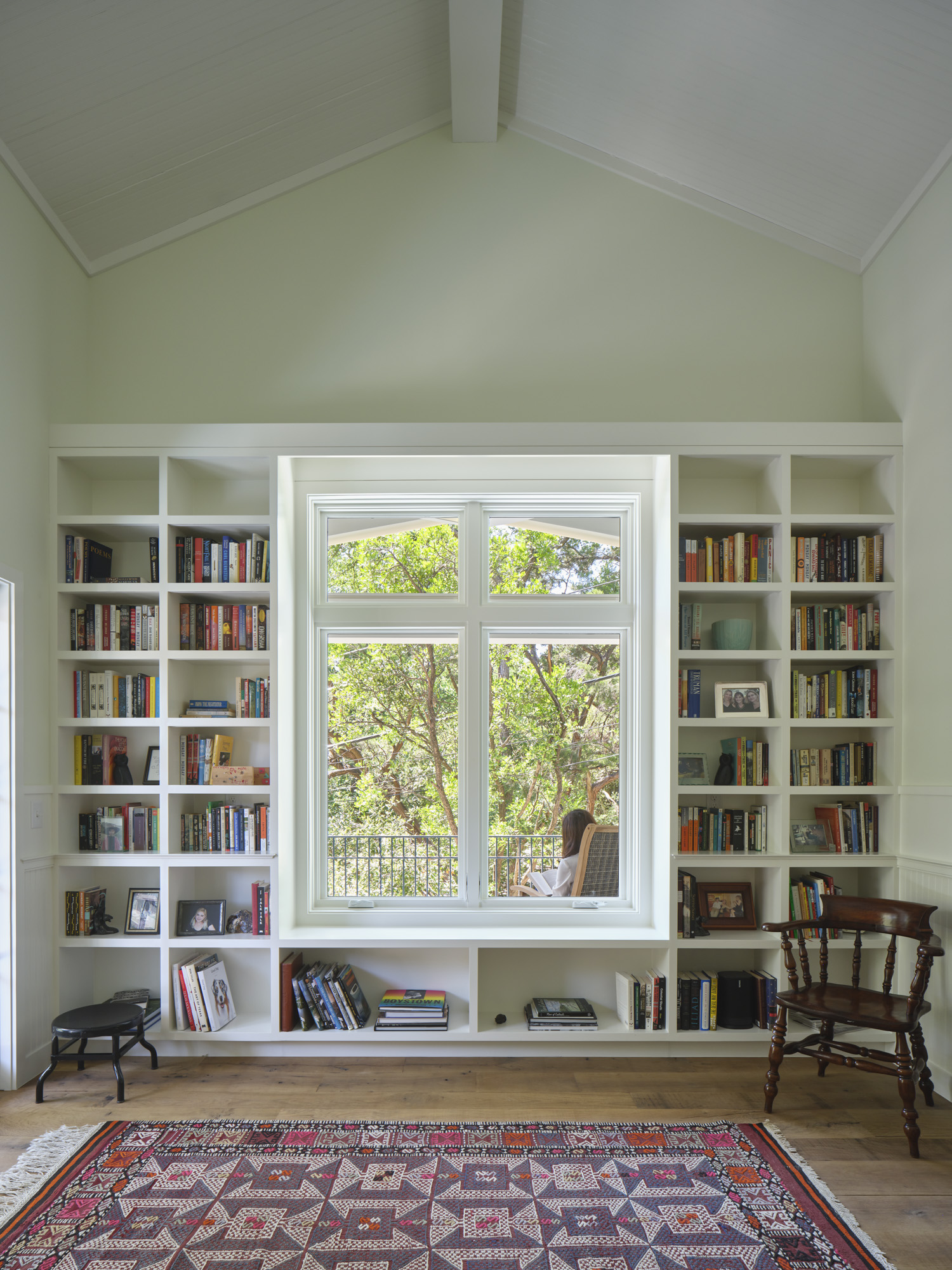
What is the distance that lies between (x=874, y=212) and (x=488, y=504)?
2.20 metres

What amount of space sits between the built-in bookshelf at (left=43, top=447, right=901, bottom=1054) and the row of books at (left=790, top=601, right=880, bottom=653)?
53 mm

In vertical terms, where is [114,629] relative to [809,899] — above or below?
above

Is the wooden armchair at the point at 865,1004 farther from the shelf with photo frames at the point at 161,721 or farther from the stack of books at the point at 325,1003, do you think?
the shelf with photo frames at the point at 161,721

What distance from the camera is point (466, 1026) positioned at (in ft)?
12.8

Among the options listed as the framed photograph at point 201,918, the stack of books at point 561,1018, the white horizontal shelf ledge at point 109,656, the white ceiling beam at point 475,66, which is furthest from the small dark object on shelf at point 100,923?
the white ceiling beam at point 475,66

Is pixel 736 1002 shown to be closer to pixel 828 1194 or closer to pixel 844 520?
pixel 828 1194

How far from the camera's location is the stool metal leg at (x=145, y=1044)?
3.54 metres

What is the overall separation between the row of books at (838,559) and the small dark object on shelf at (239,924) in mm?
3027

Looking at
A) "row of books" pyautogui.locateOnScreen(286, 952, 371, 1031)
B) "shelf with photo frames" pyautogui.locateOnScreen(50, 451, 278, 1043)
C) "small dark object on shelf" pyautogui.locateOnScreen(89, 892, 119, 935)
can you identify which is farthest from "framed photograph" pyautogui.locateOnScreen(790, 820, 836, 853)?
"small dark object on shelf" pyautogui.locateOnScreen(89, 892, 119, 935)

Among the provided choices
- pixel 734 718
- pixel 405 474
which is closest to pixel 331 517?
pixel 405 474

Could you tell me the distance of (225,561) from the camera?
4.04m

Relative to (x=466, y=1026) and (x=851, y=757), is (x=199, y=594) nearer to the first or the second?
(x=466, y=1026)

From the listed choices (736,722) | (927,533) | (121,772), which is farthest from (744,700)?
(121,772)

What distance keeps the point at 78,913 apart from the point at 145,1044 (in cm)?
69
